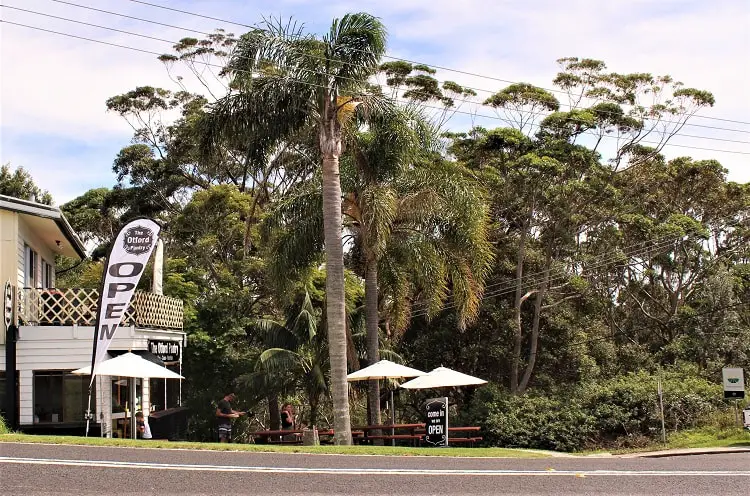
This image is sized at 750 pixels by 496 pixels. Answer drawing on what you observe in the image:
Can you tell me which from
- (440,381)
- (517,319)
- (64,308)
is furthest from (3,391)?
(517,319)

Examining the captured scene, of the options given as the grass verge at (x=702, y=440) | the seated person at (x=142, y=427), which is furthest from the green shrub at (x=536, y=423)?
the seated person at (x=142, y=427)

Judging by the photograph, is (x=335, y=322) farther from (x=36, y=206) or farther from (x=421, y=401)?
(x=421, y=401)

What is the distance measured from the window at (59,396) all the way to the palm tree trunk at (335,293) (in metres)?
6.31

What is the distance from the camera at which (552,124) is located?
39531 mm

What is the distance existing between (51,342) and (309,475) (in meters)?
13.4

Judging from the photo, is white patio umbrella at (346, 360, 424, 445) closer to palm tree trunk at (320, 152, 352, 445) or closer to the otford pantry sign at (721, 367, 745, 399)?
palm tree trunk at (320, 152, 352, 445)

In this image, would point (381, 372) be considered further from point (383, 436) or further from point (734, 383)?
point (734, 383)

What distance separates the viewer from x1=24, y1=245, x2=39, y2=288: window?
1064 inches

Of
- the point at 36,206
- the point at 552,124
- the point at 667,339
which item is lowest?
the point at 667,339

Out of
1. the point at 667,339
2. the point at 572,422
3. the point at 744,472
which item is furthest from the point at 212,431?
the point at 744,472

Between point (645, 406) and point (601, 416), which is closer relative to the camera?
point (645, 406)

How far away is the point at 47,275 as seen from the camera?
31.2 m

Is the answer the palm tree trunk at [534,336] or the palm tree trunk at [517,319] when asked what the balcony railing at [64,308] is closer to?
the palm tree trunk at [517,319]

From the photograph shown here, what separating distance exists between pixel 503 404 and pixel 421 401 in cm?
738
